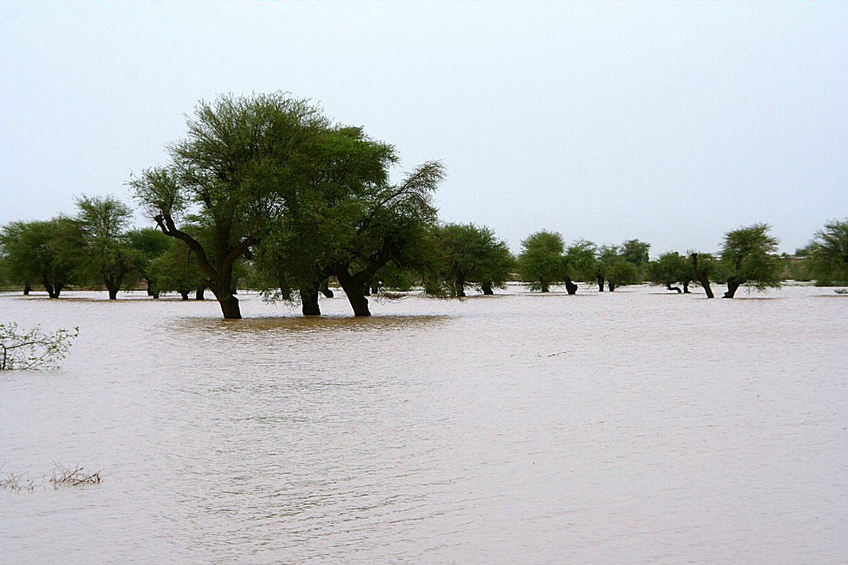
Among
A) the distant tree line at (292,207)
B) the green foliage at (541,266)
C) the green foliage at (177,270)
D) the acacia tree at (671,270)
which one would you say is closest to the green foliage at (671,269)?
the acacia tree at (671,270)

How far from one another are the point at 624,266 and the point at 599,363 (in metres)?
93.5

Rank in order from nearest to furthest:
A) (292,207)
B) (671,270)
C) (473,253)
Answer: (292,207) → (473,253) → (671,270)

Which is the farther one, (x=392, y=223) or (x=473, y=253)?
(x=473, y=253)

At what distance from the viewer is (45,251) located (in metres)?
75.2

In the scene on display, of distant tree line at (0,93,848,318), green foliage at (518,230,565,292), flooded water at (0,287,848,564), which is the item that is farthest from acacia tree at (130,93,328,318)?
green foliage at (518,230,565,292)

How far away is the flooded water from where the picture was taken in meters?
5.43

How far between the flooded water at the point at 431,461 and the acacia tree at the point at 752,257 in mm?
52758

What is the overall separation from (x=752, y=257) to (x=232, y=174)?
48884 mm

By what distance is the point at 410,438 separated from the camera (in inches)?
362

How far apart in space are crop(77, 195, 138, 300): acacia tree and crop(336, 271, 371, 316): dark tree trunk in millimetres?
36947

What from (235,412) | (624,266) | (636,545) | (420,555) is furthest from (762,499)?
(624,266)

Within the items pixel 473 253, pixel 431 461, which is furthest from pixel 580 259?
pixel 431 461

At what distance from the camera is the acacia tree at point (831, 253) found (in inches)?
2677

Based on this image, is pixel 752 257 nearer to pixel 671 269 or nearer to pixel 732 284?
pixel 732 284
